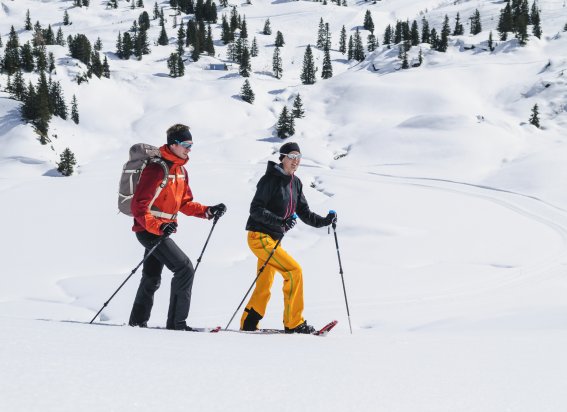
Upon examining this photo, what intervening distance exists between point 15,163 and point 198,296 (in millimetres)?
34473

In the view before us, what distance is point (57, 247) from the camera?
1433 centimetres

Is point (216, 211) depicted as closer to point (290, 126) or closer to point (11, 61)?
point (290, 126)

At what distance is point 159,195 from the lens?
4.76 metres

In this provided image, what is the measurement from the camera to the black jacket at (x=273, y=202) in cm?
529

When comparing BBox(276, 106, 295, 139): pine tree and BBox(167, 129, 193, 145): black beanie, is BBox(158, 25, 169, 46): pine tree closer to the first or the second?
BBox(276, 106, 295, 139): pine tree

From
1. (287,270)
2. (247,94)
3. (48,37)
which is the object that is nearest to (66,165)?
(247,94)

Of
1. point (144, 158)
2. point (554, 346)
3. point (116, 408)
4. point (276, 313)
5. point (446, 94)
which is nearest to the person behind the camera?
point (116, 408)

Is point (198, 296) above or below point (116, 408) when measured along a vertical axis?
below

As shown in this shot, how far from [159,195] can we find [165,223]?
32 centimetres

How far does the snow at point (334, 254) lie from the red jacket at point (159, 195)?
114cm

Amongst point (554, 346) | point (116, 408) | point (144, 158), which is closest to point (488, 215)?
point (554, 346)

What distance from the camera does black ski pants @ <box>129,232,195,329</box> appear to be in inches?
191

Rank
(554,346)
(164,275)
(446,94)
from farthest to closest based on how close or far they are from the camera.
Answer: (446,94) < (164,275) < (554,346)

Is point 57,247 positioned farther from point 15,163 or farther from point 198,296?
point 15,163
